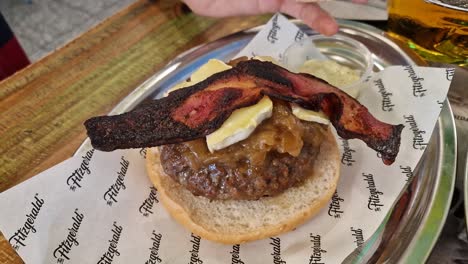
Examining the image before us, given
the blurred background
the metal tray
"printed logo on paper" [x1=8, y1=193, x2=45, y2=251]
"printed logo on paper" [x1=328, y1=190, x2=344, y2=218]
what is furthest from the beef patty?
the blurred background

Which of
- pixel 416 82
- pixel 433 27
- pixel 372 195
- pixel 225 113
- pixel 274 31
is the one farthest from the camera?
pixel 274 31

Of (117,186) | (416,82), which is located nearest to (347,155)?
(416,82)

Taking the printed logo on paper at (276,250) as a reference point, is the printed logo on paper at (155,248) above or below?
below

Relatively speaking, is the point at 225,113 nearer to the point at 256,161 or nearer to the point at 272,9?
the point at 256,161

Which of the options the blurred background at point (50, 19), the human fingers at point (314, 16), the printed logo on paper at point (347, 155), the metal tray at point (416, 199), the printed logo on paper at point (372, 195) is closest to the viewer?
the metal tray at point (416, 199)

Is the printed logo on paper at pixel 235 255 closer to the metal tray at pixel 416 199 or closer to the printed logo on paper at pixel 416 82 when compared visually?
the metal tray at pixel 416 199

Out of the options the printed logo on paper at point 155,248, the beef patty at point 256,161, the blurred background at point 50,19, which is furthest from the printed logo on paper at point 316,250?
the blurred background at point 50,19
